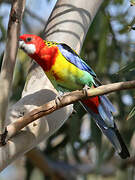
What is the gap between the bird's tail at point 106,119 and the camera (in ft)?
5.19

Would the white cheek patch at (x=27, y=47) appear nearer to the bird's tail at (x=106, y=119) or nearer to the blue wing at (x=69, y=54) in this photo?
the blue wing at (x=69, y=54)

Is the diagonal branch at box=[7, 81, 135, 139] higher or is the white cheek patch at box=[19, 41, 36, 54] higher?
the white cheek patch at box=[19, 41, 36, 54]

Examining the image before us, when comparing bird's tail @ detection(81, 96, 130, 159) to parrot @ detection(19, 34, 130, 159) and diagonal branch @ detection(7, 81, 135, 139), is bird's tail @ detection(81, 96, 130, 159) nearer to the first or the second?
parrot @ detection(19, 34, 130, 159)

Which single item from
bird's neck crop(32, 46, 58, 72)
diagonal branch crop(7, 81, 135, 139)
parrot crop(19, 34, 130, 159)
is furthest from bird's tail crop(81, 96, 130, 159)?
diagonal branch crop(7, 81, 135, 139)

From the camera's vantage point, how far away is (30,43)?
4.98 ft

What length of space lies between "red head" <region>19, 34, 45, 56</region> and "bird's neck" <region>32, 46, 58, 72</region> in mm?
29

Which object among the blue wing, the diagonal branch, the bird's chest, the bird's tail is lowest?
the bird's tail

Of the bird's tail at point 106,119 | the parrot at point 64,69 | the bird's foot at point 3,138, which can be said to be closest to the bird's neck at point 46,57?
the parrot at point 64,69

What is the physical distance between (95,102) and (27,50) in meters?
0.36

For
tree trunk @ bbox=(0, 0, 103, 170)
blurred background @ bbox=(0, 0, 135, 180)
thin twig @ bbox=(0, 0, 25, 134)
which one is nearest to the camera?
thin twig @ bbox=(0, 0, 25, 134)

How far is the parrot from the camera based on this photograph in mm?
1535

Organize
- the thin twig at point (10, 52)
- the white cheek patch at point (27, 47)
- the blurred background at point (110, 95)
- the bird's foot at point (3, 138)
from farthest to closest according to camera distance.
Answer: the blurred background at point (110, 95) < the white cheek patch at point (27, 47) < the bird's foot at point (3, 138) < the thin twig at point (10, 52)

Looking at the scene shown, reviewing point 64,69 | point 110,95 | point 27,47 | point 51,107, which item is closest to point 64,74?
point 64,69

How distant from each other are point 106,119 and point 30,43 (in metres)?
0.43
